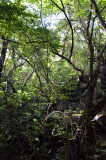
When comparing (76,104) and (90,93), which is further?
(76,104)

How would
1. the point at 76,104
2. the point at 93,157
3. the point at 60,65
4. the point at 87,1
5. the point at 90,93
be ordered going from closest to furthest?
the point at 93,157
the point at 90,93
the point at 87,1
the point at 60,65
the point at 76,104

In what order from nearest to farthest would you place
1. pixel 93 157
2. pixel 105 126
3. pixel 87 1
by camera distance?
pixel 93 157, pixel 87 1, pixel 105 126

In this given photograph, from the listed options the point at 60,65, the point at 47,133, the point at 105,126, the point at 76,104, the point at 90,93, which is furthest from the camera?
the point at 76,104

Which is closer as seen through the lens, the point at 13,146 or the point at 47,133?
the point at 13,146

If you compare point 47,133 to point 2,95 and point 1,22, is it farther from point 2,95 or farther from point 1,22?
point 1,22

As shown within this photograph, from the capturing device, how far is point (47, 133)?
18.3ft

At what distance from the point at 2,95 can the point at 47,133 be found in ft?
8.90

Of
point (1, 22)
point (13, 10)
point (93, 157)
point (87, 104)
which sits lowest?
point (93, 157)

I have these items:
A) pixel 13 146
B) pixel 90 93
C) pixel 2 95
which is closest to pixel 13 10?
pixel 2 95

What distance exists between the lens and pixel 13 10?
14.8 feet

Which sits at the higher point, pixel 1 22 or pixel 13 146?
pixel 1 22

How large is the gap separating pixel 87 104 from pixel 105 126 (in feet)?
9.03

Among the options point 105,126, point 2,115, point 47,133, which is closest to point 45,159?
point 47,133

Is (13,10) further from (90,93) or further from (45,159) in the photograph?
(45,159)
